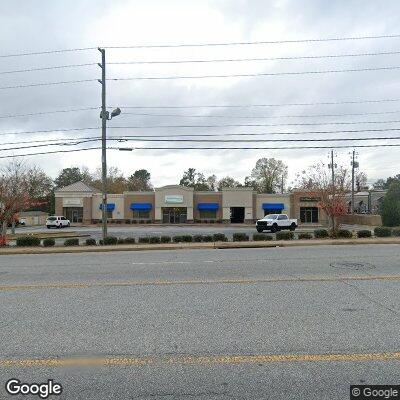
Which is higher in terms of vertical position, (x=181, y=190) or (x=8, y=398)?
(x=181, y=190)

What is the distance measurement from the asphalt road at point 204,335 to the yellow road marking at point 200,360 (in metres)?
0.01

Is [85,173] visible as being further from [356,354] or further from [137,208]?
[356,354]

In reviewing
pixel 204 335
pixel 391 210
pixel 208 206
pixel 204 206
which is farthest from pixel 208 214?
pixel 204 335

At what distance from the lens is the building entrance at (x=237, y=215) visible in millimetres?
56875

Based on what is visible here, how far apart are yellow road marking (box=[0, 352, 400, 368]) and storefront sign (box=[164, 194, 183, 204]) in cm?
5196

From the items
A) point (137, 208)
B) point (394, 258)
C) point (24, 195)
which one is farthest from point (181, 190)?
point (394, 258)

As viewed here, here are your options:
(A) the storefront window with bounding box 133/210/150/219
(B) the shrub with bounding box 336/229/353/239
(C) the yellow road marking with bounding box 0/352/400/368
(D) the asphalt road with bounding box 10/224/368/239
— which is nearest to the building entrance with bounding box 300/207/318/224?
(D) the asphalt road with bounding box 10/224/368/239

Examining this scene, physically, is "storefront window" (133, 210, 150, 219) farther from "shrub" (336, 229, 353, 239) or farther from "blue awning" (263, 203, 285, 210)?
"shrub" (336, 229, 353, 239)

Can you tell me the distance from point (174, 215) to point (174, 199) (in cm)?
264

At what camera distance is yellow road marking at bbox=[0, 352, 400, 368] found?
12.9ft

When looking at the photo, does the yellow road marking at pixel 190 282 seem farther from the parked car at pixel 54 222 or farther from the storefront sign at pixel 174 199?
the storefront sign at pixel 174 199

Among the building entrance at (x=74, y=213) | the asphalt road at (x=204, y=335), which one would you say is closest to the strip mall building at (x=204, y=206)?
the building entrance at (x=74, y=213)

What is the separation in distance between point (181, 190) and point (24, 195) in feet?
114

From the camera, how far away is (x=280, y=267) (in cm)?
1049
